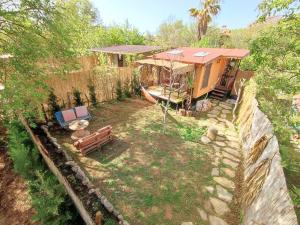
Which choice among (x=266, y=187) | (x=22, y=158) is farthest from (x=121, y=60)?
(x=266, y=187)

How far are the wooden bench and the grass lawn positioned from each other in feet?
0.84

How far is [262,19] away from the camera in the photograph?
4621 mm

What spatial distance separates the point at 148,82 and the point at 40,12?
921cm

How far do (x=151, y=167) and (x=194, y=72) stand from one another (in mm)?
7667

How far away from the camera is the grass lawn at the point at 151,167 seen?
5.19 m

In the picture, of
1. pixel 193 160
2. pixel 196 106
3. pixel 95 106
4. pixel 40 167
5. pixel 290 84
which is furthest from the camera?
pixel 196 106

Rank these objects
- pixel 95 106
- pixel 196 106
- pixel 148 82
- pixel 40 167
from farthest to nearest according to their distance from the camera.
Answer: pixel 148 82, pixel 196 106, pixel 95 106, pixel 40 167

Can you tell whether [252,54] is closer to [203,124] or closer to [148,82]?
[203,124]

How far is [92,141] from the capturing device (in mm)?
7215

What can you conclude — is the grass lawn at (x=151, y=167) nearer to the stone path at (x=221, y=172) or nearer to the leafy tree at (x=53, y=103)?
the stone path at (x=221, y=172)

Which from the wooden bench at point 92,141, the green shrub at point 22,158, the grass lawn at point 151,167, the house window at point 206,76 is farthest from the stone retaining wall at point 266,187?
the house window at point 206,76

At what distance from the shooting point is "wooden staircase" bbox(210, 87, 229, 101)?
14102 mm

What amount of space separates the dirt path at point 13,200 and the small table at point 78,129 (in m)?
2.40

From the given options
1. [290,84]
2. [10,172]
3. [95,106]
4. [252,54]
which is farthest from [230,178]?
[95,106]
